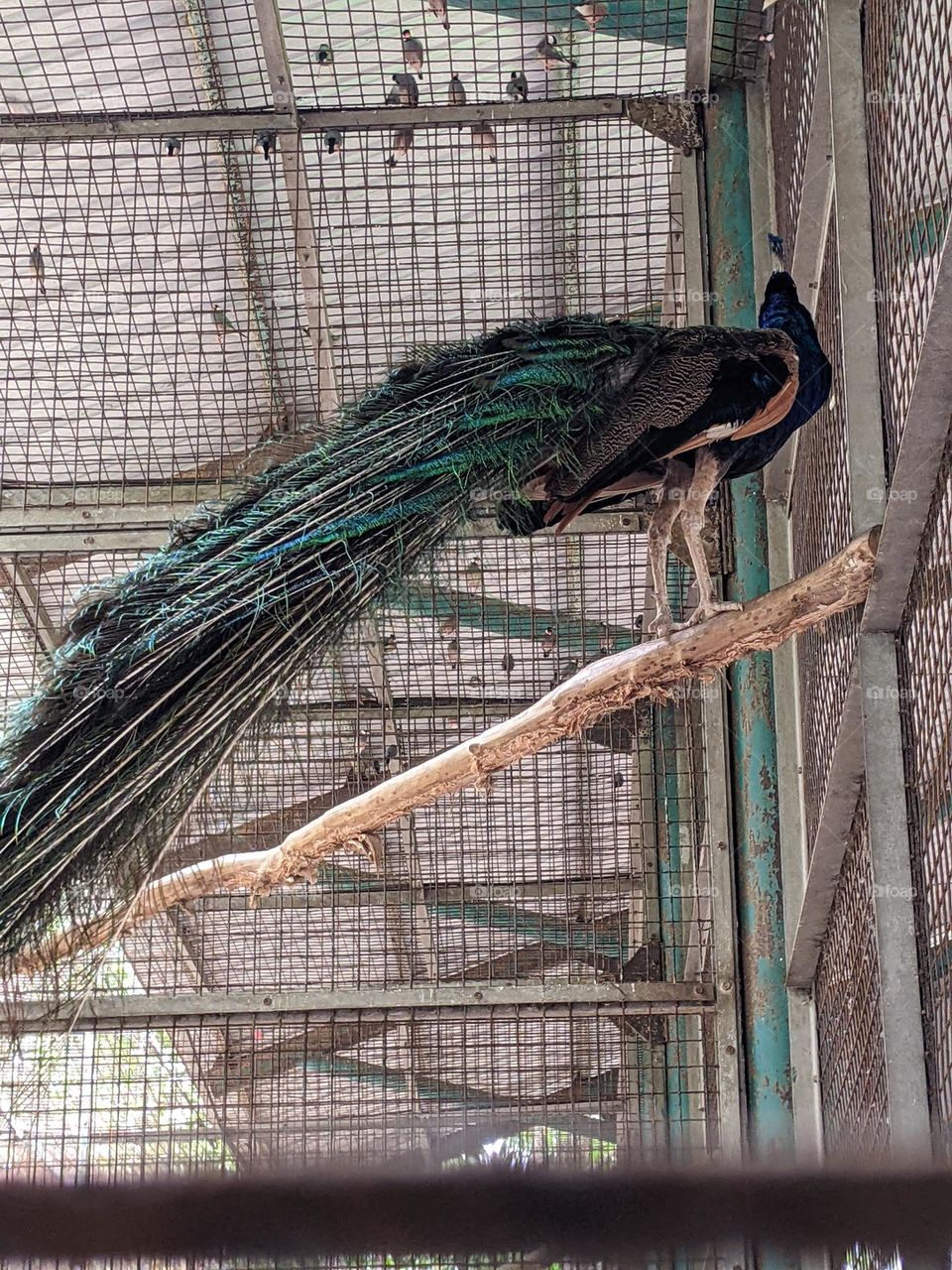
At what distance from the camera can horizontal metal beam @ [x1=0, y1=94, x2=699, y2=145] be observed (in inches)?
194

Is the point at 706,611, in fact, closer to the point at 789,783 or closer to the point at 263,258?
the point at 789,783

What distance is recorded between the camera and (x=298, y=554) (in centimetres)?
291

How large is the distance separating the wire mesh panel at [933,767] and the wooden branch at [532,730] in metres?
0.21

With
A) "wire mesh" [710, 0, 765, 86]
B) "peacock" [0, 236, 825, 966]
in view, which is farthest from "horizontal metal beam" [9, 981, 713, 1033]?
"wire mesh" [710, 0, 765, 86]

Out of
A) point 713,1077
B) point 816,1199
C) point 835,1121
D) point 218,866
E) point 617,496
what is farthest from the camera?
point 713,1077

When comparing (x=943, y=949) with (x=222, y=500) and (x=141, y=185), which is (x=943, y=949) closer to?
(x=222, y=500)

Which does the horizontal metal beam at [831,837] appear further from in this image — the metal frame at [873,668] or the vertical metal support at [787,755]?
the vertical metal support at [787,755]

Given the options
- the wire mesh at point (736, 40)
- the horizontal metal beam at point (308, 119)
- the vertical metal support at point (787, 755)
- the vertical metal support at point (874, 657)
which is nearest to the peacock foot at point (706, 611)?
the vertical metal support at point (874, 657)

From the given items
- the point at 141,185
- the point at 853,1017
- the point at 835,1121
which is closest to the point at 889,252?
the point at 853,1017

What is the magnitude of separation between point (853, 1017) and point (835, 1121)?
52 centimetres

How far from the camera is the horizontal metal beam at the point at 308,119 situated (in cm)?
492

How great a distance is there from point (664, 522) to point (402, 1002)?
6.53ft

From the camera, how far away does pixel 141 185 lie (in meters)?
5.65

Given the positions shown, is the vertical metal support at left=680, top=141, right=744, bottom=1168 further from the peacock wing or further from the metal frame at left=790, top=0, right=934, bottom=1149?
the peacock wing
